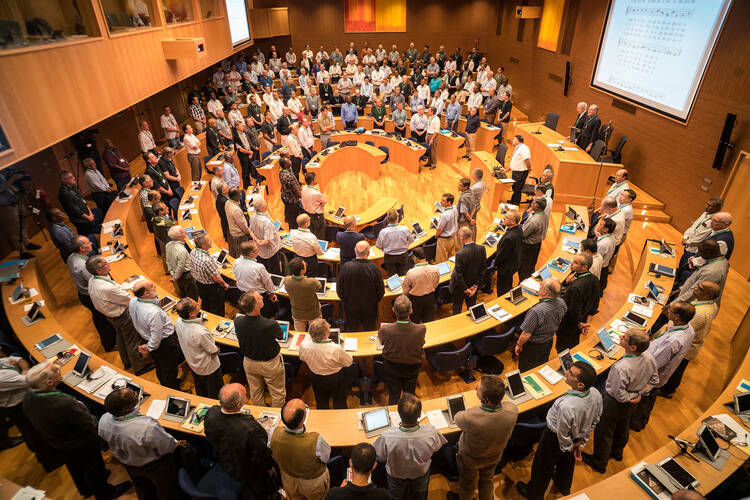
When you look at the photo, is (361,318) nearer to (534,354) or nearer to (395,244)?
(395,244)

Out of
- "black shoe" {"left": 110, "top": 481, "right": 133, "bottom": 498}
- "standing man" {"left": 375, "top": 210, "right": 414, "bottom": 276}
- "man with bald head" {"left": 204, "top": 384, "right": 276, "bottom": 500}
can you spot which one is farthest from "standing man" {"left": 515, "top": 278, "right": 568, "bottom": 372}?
"black shoe" {"left": 110, "top": 481, "right": 133, "bottom": 498}

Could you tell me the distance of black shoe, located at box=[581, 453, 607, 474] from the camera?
158 inches

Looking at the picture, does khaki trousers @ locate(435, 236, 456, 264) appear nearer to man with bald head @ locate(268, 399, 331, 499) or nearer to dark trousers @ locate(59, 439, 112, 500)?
man with bald head @ locate(268, 399, 331, 499)

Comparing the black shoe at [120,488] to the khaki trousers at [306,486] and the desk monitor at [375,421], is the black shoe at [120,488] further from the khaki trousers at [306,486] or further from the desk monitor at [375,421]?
the desk monitor at [375,421]

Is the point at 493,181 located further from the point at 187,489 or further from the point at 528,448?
the point at 187,489

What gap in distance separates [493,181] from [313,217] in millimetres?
3989

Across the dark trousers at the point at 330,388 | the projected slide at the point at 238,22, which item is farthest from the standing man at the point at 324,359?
the projected slide at the point at 238,22

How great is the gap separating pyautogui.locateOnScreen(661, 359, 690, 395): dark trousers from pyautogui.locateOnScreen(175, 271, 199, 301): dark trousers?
6058 mm

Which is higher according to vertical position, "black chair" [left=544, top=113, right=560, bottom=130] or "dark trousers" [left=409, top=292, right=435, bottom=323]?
"black chair" [left=544, top=113, right=560, bottom=130]

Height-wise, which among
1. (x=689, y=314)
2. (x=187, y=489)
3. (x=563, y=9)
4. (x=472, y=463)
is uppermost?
(x=563, y=9)

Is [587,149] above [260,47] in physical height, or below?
below

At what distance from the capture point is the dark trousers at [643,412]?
13.8 ft

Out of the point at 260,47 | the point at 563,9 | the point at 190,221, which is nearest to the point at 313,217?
the point at 190,221

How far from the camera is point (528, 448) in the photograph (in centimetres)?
378
